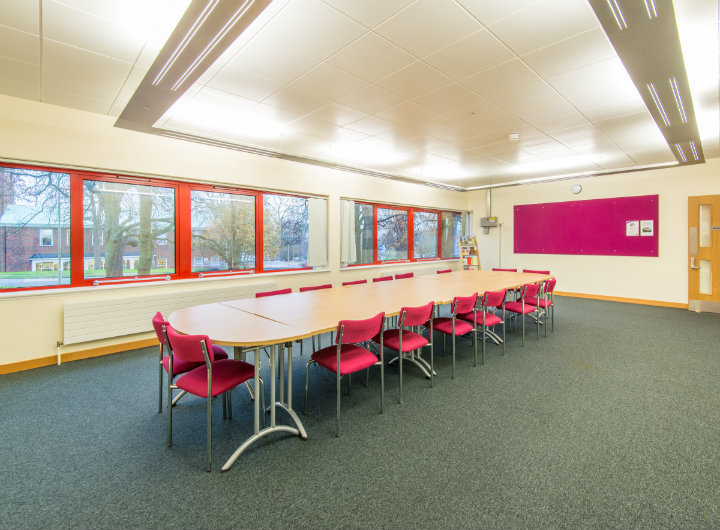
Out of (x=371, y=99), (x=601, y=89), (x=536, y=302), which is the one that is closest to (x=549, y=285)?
(x=536, y=302)

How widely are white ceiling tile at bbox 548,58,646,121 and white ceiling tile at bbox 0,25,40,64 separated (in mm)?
4319

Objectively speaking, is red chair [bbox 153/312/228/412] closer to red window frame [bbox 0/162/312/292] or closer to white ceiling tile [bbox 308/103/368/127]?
red window frame [bbox 0/162/312/292]

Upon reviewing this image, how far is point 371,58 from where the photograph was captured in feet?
9.20

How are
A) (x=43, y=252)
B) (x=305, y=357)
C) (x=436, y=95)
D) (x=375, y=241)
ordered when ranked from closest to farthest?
(x=436, y=95), (x=43, y=252), (x=305, y=357), (x=375, y=241)

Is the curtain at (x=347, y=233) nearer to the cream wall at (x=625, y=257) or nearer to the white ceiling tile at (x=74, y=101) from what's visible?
the white ceiling tile at (x=74, y=101)

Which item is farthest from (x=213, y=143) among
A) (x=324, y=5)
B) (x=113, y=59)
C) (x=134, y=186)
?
(x=324, y=5)

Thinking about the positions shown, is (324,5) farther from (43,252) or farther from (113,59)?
(43,252)

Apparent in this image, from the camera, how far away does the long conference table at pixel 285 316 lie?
218 centimetres

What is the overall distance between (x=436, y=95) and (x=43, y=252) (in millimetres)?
4619

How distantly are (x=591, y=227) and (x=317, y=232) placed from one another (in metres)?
6.20

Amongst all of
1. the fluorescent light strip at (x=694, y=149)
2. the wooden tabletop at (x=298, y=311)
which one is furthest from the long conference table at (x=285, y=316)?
the fluorescent light strip at (x=694, y=149)

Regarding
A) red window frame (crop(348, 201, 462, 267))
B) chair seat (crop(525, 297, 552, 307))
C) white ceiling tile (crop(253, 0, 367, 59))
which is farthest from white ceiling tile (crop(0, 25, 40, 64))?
chair seat (crop(525, 297, 552, 307))

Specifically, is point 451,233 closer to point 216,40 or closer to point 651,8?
point 651,8

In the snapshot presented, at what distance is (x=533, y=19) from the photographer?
2.34 metres
